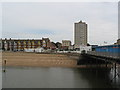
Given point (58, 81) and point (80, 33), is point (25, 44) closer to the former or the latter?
point (80, 33)

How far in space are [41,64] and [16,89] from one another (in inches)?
943

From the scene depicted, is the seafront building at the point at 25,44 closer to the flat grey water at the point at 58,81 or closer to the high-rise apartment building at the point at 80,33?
the high-rise apartment building at the point at 80,33

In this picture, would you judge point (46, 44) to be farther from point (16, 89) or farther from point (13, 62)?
point (16, 89)

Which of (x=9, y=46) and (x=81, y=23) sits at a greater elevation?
(x=81, y=23)

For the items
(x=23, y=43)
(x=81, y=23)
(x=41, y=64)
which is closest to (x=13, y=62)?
(x=41, y=64)

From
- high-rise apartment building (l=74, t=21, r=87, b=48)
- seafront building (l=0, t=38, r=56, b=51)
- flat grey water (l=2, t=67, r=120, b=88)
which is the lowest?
flat grey water (l=2, t=67, r=120, b=88)

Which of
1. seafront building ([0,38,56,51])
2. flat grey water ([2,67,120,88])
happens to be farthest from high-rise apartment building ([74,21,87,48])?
flat grey water ([2,67,120,88])

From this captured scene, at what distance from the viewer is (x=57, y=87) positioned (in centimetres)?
1800

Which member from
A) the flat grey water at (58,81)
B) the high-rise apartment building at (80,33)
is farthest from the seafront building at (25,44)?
the flat grey water at (58,81)

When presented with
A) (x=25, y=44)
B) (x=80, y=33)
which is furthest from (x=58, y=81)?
(x=80, y=33)

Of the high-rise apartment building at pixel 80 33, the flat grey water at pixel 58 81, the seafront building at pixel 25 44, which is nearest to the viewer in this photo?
the flat grey water at pixel 58 81

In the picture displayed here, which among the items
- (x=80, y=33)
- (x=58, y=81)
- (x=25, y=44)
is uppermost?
(x=80, y=33)

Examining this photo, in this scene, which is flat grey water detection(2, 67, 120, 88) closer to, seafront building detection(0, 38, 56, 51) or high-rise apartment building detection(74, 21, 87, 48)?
seafront building detection(0, 38, 56, 51)

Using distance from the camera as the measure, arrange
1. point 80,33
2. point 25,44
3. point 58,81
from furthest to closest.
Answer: point 80,33 < point 25,44 < point 58,81
